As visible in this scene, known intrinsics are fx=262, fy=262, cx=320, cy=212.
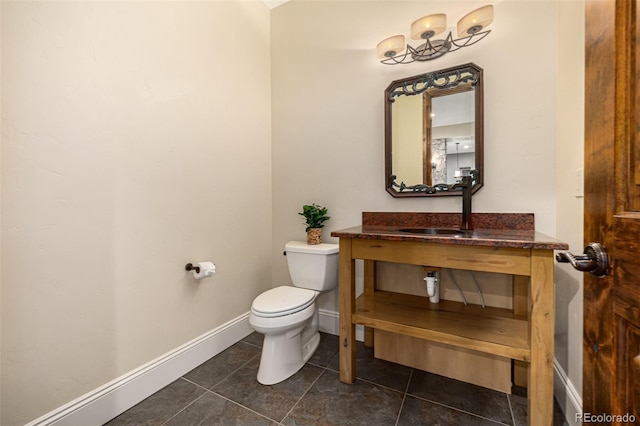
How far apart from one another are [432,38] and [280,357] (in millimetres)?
2173

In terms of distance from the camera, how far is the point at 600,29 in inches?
21.0

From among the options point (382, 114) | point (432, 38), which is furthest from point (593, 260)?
point (432, 38)

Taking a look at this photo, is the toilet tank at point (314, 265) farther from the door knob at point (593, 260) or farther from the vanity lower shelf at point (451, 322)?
the door knob at point (593, 260)

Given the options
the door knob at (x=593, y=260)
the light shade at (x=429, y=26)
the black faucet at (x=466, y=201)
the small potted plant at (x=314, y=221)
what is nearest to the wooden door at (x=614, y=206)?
the door knob at (x=593, y=260)

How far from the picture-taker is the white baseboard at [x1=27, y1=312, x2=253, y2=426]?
3.76 ft

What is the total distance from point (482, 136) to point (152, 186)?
1918mm

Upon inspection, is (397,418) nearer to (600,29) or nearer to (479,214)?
(479,214)

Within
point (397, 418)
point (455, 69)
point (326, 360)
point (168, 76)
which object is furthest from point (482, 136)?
point (168, 76)

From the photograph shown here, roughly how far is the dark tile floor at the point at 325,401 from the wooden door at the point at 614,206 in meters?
0.92

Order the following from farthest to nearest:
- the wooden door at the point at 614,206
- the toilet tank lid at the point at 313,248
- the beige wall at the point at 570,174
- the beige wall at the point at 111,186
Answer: the toilet tank lid at the point at 313,248
the beige wall at the point at 570,174
the beige wall at the point at 111,186
the wooden door at the point at 614,206

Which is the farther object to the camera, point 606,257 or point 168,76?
point 168,76

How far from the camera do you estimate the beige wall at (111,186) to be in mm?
1022

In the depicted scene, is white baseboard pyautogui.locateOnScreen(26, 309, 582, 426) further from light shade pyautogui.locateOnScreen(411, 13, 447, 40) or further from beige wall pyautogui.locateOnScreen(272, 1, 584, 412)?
light shade pyautogui.locateOnScreen(411, 13, 447, 40)

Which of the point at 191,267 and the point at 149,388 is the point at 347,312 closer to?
the point at 191,267
